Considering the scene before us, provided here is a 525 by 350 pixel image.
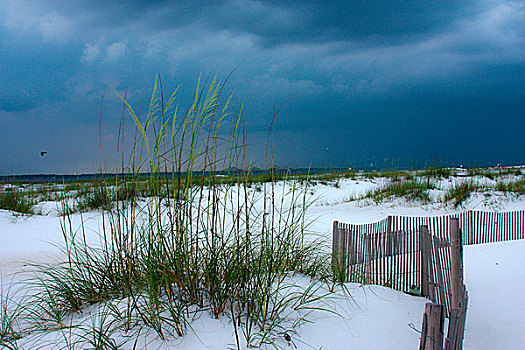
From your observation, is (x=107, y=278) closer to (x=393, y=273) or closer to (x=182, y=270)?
(x=182, y=270)

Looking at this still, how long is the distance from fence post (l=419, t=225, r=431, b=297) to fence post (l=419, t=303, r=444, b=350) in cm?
145

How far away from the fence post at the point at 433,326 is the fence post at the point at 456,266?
0.86 m

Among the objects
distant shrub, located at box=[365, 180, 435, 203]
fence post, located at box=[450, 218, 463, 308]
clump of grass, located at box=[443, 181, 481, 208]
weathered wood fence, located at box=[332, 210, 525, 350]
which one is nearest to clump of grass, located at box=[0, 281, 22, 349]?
weathered wood fence, located at box=[332, 210, 525, 350]

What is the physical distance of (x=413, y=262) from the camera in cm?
359

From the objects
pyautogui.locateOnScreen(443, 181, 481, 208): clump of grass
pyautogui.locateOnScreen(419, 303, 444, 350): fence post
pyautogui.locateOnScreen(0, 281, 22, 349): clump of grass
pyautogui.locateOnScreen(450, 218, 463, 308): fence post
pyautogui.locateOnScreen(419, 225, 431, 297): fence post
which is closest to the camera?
pyautogui.locateOnScreen(419, 303, 444, 350): fence post

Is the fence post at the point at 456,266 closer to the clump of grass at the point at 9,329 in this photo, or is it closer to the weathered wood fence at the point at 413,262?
the weathered wood fence at the point at 413,262

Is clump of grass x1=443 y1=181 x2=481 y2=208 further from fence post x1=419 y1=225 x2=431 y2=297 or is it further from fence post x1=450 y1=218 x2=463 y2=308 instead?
fence post x1=450 y1=218 x2=463 y2=308

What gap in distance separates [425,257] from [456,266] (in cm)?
70

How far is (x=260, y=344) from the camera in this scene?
204 centimetres

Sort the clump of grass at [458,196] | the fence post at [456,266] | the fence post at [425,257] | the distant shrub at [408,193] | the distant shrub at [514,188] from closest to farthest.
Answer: the fence post at [456,266], the fence post at [425,257], the clump of grass at [458,196], the distant shrub at [514,188], the distant shrub at [408,193]

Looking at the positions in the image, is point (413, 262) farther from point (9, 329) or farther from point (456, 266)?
point (9, 329)

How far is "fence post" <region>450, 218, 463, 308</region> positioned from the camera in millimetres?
2545

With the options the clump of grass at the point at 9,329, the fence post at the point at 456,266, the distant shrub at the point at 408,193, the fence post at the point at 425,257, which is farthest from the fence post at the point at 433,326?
the distant shrub at the point at 408,193

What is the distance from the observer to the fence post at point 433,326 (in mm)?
1730
